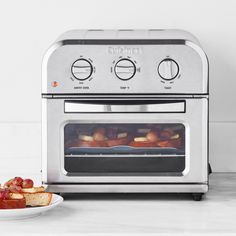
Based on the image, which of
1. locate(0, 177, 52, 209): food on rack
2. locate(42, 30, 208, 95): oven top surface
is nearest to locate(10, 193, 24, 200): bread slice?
locate(0, 177, 52, 209): food on rack

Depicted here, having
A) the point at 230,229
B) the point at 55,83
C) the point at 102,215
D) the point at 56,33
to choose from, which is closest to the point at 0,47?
the point at 56,33

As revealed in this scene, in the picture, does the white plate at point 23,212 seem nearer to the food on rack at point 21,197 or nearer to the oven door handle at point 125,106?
the food on rack at point 21,197

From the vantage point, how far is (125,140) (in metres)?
1.61

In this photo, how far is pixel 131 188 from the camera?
1.58 m

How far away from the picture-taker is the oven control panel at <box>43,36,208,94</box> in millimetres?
1554

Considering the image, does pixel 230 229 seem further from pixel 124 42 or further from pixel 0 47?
pixel 0 47

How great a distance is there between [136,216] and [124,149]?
8.5 inches

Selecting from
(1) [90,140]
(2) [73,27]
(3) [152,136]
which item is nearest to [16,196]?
(1) [90,140]

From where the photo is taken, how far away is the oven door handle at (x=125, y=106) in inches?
61.6

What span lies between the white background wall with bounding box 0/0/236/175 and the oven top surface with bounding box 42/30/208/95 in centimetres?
41

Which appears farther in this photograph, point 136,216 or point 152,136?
point 152,136

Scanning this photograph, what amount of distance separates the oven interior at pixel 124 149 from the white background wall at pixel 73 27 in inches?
15.2

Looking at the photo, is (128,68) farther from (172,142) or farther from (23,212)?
(23,212)

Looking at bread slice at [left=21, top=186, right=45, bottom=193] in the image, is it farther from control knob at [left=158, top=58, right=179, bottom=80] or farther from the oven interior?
control knob at [left=158, top=58, right=179, bottom=80]
